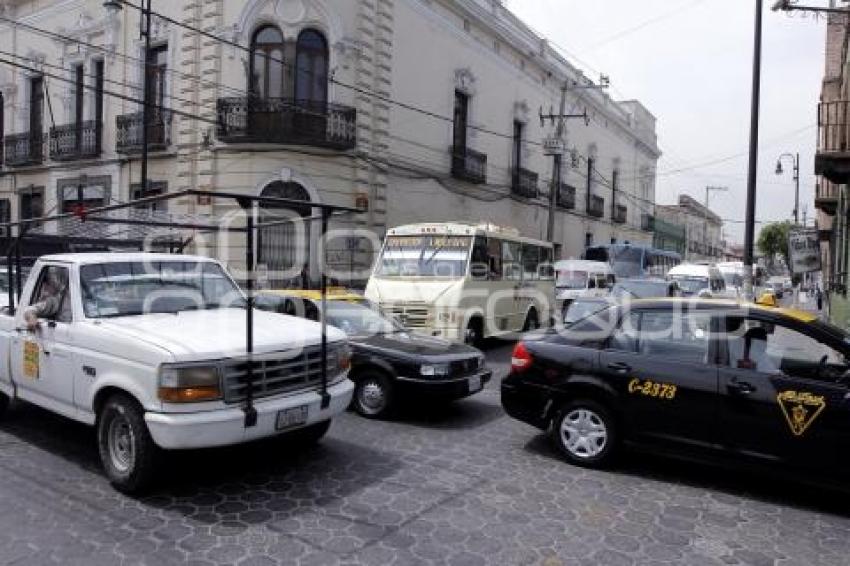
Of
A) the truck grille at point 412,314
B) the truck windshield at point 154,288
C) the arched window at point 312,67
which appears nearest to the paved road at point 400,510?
the truck windshield at point 154,288

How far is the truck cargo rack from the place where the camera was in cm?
521

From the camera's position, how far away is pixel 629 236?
52062 millimetres

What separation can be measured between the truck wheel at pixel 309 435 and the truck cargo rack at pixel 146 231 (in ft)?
2.39

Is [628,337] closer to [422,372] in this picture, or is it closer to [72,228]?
[422,372]

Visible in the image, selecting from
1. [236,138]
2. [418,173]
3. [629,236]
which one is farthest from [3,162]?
[629,236]

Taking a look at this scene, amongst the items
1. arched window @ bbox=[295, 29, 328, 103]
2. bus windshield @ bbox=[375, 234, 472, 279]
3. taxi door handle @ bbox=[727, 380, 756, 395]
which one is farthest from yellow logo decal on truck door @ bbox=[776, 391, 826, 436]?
arched window @ bbox=[295, 29, 328, 103]

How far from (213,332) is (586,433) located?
333 centimetres

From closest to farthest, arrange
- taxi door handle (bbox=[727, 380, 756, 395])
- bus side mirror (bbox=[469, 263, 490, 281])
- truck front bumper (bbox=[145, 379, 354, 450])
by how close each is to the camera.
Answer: truck front bumper (bbox=[145, 379, 354, 450]) → taxi door handle (bbox=[727, 380, 756, 395]) → bus side mirror (bbox=[469, 263, 490, 281])

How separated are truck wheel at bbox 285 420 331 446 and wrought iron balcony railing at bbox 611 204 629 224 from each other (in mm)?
43679

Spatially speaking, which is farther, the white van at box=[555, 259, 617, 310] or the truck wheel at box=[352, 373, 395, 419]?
the white van at box=[555, 259, 617, 310]

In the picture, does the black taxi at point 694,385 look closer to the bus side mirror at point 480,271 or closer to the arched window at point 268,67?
the bus side mirror at point 480,271

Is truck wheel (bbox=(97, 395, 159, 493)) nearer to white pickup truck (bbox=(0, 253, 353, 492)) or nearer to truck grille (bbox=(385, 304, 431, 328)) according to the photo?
white pickup truck (bbox=(0, 253, 353, 492))

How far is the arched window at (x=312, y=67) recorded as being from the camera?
20.0 m

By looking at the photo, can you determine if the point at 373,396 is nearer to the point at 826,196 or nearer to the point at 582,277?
the point at 582,277
